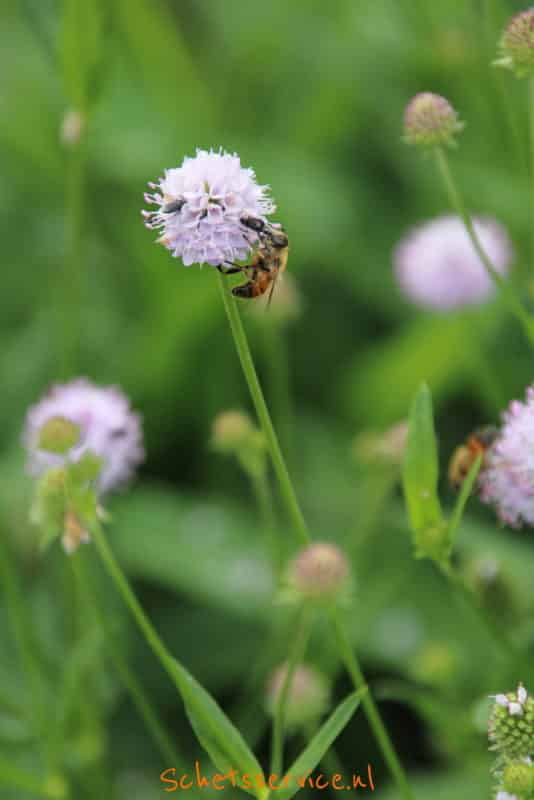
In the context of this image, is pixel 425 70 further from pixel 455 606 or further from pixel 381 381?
pixel 455 606

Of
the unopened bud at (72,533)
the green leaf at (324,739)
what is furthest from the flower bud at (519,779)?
the unopened bud at (72,533)

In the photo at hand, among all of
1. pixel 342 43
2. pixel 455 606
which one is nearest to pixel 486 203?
pixel 342 43

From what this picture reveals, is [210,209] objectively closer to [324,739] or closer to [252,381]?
[252,381]

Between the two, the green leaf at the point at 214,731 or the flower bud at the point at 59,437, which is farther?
the flower bud at the point at 59,437

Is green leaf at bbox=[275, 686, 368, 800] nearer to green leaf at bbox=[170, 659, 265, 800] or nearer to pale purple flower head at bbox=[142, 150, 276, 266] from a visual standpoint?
green leaf at bbox=[170, 659, 265, 800]

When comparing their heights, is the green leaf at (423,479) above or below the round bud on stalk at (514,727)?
above

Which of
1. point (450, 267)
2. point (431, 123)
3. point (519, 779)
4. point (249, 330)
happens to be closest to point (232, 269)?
point (431, 123)

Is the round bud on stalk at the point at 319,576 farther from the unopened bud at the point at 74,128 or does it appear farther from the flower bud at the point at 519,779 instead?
the unopened bud at the point at 74,128
